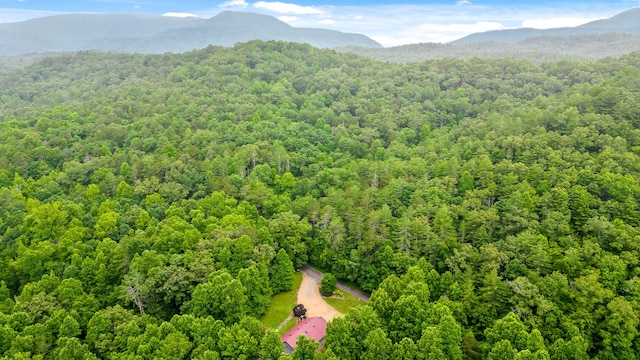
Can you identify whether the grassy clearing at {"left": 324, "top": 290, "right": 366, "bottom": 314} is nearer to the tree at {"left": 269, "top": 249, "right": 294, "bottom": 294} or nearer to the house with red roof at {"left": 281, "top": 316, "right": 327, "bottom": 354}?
the house with red roof at {"left": 281, "top": 316, "right": 327, "bottom": 354}

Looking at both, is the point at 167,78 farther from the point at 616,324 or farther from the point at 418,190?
the point at 616,324

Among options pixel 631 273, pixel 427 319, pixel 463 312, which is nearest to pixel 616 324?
pixel 631 273

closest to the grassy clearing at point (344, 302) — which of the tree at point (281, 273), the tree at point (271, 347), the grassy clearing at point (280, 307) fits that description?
the grassy clearing at point (280, 307)

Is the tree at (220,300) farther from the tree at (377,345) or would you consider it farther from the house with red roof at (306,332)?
the tree at (377,345)

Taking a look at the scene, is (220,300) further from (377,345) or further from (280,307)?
(377,345)

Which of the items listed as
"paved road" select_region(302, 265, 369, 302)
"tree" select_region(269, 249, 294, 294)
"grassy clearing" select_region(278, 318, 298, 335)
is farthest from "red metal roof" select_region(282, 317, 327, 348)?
"paved road" select_region(302, 265, 369, 302)
